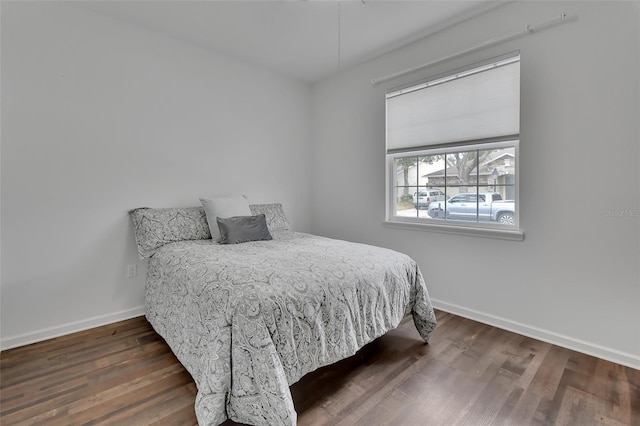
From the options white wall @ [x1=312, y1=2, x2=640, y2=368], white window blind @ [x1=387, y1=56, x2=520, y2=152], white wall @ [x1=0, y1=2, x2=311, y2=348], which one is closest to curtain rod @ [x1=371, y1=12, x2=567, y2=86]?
white wall @ [x1=312, y1=2, x2=640, y2=368]

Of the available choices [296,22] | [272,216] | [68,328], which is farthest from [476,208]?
[68,328]

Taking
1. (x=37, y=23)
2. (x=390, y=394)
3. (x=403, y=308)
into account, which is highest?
(x=37, y=23)

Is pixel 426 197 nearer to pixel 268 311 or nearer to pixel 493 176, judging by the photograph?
pixel 493 176

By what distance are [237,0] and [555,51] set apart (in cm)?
234

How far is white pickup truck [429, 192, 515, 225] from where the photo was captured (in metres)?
2.44

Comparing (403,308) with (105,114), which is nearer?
Answer: (403,308)

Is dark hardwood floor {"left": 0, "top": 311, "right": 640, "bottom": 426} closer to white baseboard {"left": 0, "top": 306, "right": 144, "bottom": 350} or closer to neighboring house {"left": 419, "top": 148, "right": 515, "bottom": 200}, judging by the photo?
white baseboard {"left": 0, "top": 306, "right": 144, "bottom": 350}

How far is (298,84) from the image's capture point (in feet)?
12.8

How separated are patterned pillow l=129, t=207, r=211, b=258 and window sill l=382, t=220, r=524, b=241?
1865 mm

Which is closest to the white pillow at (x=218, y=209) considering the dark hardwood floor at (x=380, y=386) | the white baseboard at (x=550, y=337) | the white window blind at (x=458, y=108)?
the dark hardwood floor at (x=380, y=386)

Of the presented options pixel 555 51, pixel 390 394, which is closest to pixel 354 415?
pixel 390 394

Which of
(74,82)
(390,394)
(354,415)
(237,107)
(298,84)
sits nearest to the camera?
(354,415)

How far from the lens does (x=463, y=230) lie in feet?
8.61

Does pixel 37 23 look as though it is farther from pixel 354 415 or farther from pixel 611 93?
pixel 611 93
